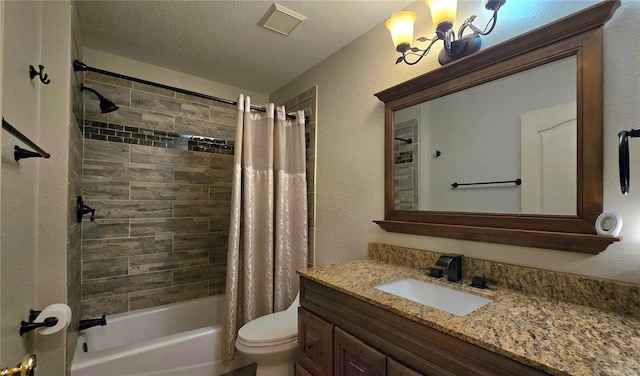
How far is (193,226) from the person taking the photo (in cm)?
253

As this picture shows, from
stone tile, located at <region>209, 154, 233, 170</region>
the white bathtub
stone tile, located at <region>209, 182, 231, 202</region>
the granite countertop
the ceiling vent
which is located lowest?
the white bathtub

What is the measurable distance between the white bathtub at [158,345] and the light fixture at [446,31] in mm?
2209

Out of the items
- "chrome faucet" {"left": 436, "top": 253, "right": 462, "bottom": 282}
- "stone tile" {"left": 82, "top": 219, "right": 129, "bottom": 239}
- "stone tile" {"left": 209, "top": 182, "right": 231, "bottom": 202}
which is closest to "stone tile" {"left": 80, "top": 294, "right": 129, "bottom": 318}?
"stone tile" {"left": 82, "top": 219, "right": 129, "bottom": 239}

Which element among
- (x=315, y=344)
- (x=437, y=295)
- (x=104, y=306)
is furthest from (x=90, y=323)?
(x=437, y=295)

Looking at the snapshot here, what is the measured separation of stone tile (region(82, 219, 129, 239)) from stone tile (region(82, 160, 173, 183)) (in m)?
0.34

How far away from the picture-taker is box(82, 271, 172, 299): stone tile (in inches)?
82.6

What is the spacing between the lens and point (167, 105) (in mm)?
2426

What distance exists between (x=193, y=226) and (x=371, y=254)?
1682 millimetres

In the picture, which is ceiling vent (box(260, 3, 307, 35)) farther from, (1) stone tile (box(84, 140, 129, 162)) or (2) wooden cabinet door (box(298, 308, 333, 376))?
(2) wooden cabinet door (box(298, 308, 333, 376))

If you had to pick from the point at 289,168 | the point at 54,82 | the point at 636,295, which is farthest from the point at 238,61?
the point at 636,295

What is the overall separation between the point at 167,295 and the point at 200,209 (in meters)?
0.79

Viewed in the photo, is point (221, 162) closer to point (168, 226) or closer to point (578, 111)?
point (168, 226)

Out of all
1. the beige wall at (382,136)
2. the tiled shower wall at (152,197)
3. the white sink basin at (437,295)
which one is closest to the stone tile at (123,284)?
the tiled shower wall at (152,197)

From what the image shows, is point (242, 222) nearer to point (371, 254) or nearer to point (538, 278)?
point (371, 254)
